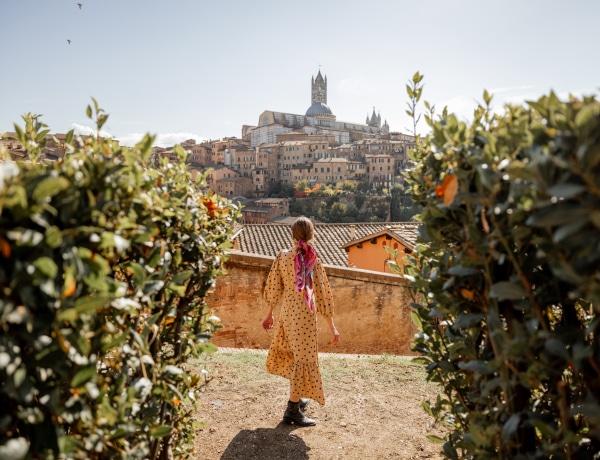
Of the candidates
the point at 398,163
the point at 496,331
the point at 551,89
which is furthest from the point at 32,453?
the point at 398,163

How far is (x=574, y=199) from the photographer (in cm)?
114

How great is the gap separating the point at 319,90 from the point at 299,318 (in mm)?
116370

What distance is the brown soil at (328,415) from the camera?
327 cm

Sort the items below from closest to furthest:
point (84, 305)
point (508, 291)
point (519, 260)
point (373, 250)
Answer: point (84, 305)
point (508, 291)
point (519, 260)
point (373, 250)


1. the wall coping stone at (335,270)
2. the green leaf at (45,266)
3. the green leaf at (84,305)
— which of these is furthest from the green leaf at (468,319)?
the wall coping stone at (335,270)

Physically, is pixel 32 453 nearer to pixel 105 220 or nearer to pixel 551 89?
pixel 105 220

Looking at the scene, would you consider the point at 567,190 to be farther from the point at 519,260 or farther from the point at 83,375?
the point at 83,375

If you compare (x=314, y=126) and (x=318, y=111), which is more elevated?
(x=318, y=111)

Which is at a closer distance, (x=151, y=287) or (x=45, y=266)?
(x=45, y=266)

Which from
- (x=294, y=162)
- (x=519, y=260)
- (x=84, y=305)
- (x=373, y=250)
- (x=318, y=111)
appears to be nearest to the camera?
(x=84, y=305)

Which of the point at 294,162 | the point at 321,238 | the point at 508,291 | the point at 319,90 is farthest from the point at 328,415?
the point at 319,90

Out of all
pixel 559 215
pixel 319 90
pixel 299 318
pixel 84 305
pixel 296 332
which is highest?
pixel 319 90

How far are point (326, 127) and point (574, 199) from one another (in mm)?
Answer: 100608

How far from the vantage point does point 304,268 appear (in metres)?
3.80
